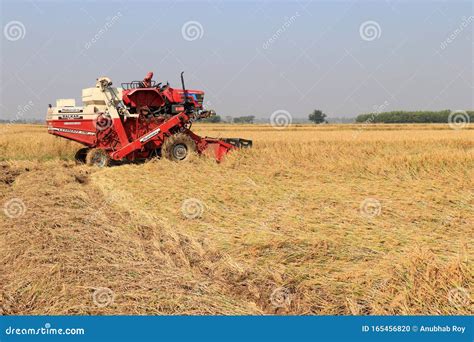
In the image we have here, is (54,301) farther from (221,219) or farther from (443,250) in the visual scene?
(443,250)

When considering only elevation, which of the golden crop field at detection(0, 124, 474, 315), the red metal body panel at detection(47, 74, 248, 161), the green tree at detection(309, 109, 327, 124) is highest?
the green tree at detection(309, 109, 327, 124)

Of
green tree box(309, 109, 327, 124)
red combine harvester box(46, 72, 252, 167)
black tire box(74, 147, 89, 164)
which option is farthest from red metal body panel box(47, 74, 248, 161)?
green tree box(309, 109, 327, 124)

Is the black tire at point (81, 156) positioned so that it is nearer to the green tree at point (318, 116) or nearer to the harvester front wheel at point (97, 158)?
the harvester front wheel at point (97, 158)

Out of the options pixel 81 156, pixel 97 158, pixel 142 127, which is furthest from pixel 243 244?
pixel 81 156

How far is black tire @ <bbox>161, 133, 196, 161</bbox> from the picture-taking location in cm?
1281

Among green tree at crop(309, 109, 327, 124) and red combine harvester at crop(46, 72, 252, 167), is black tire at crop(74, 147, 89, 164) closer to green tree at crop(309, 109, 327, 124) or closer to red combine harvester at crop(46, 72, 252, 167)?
red combine harvester at crop(46, 72, 252, 167)

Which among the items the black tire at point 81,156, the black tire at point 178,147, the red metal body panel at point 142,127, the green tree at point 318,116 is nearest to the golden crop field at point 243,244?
the black tire at point 178,147

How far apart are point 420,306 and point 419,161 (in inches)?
329

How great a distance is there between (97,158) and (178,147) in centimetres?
253

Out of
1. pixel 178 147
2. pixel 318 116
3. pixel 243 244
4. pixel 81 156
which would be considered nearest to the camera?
pixel 243 244

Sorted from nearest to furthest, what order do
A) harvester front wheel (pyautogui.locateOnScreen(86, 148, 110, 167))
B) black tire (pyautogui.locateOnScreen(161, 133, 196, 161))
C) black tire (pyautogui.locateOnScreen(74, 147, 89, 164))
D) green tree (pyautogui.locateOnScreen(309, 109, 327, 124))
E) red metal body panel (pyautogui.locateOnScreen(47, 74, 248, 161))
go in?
1. black tire (pyautogui.locateOnScreen(161, 133, 196, 161))
2. red metal body panel (pyautogui.locateOnScreen(47, 74, 248, 161))
3. harvester front wheel (pyautogui.locateOnScreen(86, 148, 110, 167))
4. black tire (pyautogui.locateOnScreen(74, 147, 89, 164))
5. green tree (pyautogui.locateOnScreen(309, 109, 327, 124))

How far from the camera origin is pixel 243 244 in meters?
5.28

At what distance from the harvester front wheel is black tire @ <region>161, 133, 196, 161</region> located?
1828 millimetres

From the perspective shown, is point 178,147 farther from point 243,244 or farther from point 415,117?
point 415,117
